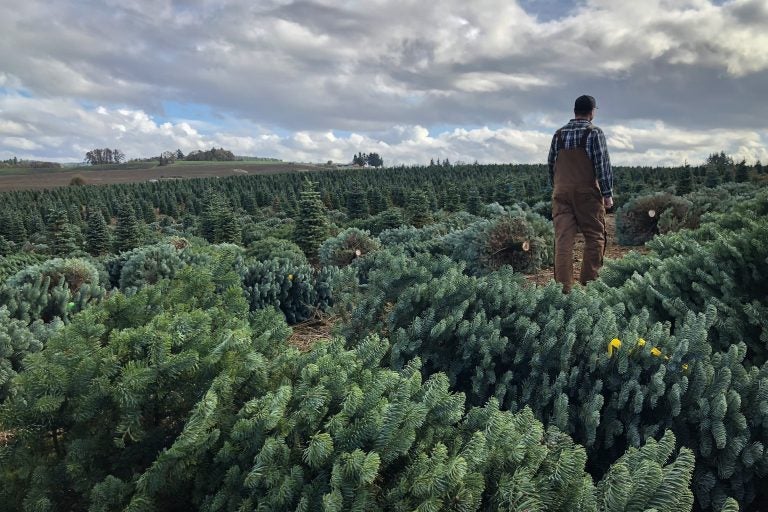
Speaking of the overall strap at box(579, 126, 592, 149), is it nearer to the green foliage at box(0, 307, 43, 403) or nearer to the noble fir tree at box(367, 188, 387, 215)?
the green foliage at box(0, 307, 43, 403)

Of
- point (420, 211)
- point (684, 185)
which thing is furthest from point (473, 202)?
point (684, 185)

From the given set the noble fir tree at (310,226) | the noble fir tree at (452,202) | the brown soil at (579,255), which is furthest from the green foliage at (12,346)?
the noble fir tree at (452,202)

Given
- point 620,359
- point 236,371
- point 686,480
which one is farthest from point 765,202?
point 236,371

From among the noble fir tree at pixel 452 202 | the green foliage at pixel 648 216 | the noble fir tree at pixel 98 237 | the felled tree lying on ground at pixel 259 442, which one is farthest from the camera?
the noble fir tree at pixel 452 202

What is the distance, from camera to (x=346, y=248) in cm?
917

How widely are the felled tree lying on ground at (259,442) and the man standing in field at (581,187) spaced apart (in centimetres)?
399

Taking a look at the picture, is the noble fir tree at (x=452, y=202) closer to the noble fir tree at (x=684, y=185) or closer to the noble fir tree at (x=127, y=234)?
the noble fir tree at (x=684, y=185)

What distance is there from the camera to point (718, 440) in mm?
2121

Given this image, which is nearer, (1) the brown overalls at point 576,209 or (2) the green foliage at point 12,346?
(2) the green foliage at point 12,346

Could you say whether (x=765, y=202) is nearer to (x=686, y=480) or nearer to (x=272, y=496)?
(x=686, y=480)

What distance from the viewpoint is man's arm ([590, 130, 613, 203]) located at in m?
5.29

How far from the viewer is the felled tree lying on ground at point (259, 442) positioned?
4.71 ft

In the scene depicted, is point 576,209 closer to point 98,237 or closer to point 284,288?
point 284,288

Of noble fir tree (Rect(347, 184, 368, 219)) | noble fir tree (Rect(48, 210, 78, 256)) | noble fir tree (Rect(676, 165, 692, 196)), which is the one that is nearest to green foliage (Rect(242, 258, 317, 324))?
noble fir tree (Rect(48, 210, 78, 256))
